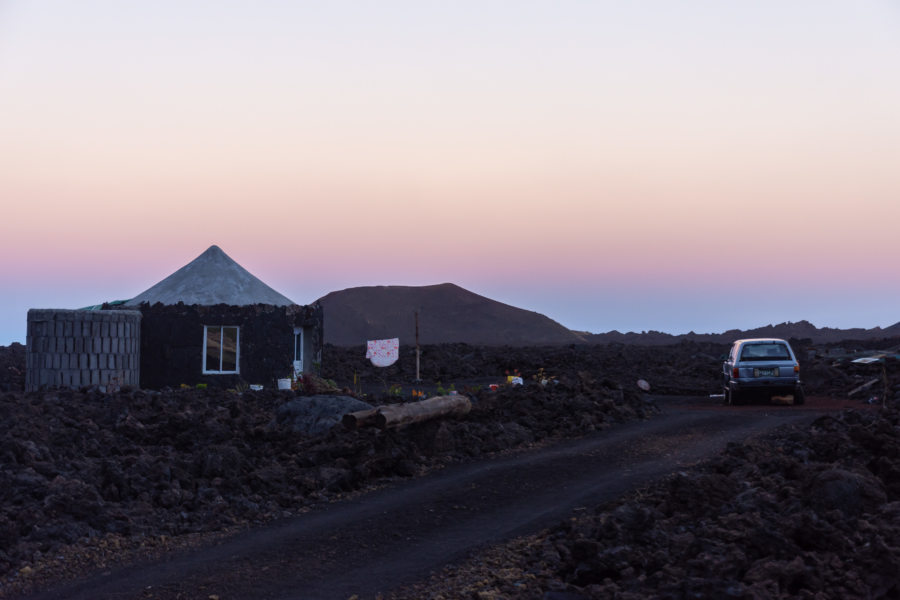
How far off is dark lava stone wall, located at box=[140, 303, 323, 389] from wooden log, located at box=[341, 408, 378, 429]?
12304mm

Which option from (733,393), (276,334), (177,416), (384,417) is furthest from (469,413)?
(276,334)

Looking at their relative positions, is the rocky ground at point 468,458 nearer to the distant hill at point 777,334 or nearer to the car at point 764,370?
the car at point 764,370

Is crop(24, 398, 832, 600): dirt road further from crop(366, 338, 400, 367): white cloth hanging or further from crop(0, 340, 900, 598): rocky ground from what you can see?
crop(366, 338, 400, 367): white cloth hanging

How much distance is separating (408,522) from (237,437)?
5812 millimetres

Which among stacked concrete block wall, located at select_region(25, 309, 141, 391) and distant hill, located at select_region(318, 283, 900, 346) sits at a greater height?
distant hill, located at select_region(318, 283, 900, 346)

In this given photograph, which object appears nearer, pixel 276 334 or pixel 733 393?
pixel 733 393

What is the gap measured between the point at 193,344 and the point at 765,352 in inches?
613

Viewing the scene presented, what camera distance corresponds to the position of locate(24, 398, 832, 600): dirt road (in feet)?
24.4

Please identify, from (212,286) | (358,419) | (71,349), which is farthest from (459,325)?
(358,419)

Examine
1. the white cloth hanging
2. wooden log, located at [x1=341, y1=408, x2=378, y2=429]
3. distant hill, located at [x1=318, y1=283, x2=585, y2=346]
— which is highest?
distant hill, located at [x1=318, y1=283, x2=585, y2=346]

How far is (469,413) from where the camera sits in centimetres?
1650

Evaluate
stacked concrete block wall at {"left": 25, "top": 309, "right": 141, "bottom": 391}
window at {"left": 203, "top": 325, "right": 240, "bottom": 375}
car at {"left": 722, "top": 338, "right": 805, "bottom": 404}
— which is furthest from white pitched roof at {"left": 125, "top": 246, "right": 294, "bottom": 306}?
car at {"left": 722, "top": 338, "right": 805, "bottom": 404}

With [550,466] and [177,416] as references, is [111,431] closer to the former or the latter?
[177,416]

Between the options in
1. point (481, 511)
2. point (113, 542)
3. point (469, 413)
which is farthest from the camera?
point (469, 413)
